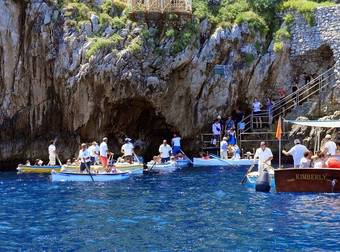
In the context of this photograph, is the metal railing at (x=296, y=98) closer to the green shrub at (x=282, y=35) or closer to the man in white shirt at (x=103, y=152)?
the green shrub at (x=282, y=35)

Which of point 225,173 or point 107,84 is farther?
point 107,84

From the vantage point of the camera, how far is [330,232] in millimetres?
14469

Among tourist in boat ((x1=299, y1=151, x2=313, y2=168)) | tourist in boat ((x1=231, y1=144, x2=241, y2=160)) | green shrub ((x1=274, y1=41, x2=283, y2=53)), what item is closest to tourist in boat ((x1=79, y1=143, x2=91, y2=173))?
tourist in boat ((x1=231, y1=144, x2=241, y2=160))

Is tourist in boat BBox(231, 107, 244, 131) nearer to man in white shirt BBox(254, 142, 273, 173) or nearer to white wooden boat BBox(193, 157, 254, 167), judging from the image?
white wooden boat BBox(193, 157, 254, 167)

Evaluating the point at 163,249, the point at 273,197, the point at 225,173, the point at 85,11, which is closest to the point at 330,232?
the point at 163,249

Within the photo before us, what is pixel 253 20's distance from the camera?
36125 mm

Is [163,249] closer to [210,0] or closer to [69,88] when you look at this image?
[69,88]

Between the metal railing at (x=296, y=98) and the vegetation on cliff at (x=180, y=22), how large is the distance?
2.94 m

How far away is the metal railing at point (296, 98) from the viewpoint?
115 feet

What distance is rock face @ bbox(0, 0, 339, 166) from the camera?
34.6m

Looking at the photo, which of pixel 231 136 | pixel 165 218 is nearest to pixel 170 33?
pixel 231 136

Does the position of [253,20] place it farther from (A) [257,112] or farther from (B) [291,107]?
(B) [291,107]

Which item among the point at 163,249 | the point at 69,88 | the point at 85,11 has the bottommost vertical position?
the point at 163,249

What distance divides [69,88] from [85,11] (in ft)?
16.0
